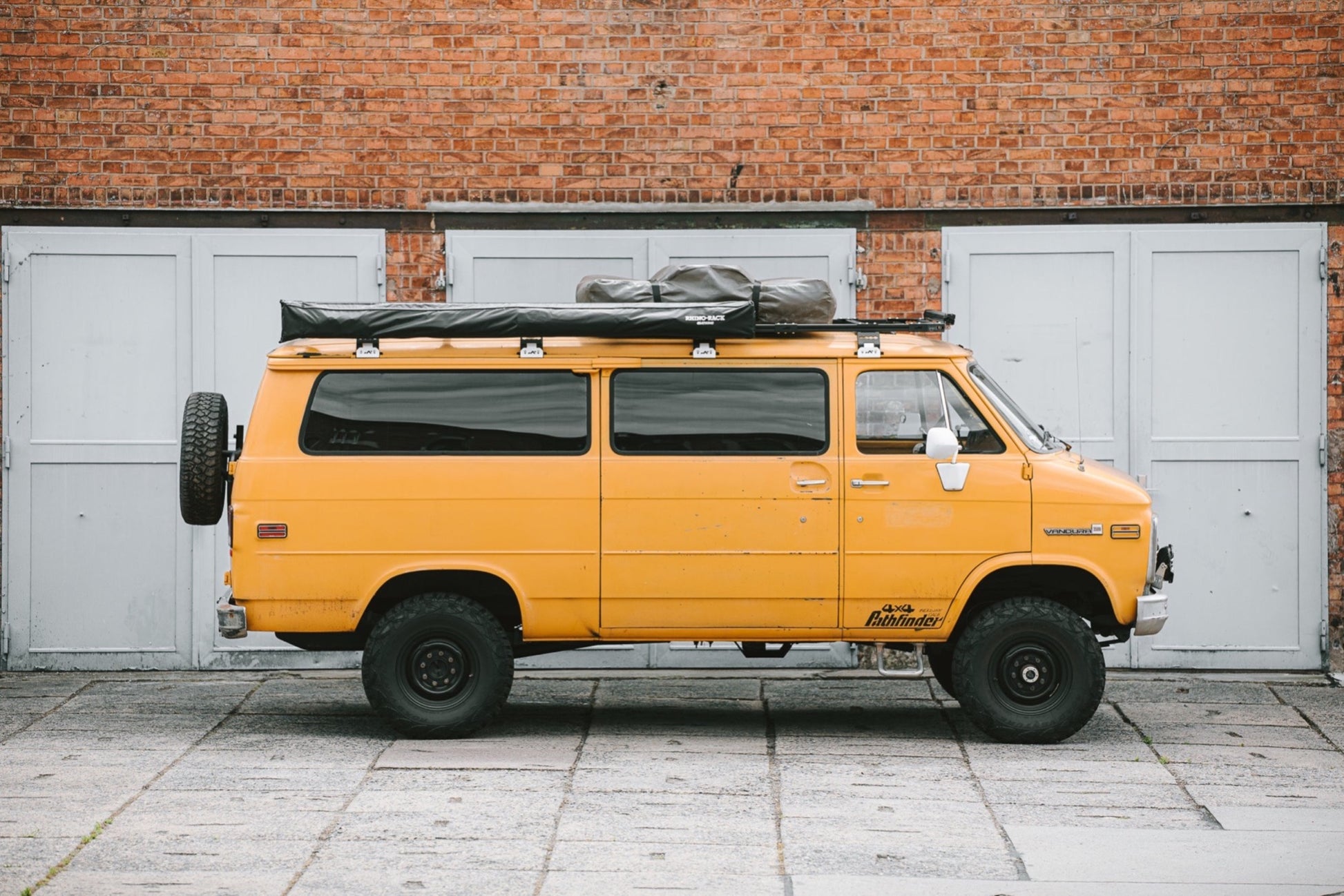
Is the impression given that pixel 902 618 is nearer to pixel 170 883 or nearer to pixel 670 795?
pixel 670 795

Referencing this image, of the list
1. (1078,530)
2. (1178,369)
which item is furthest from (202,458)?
(1178,369)

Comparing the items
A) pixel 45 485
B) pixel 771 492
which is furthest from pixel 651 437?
pixel 45 485

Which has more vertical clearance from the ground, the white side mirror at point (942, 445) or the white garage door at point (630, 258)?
the white garage door at point (630, 258)

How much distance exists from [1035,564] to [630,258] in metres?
3.88

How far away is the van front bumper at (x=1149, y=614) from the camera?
8.23 metres

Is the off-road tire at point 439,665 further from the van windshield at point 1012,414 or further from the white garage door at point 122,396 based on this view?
the white garage door at point 122,396

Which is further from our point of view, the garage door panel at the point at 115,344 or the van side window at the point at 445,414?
the garage door panel at the point at 115,344

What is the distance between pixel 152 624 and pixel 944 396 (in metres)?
5.74

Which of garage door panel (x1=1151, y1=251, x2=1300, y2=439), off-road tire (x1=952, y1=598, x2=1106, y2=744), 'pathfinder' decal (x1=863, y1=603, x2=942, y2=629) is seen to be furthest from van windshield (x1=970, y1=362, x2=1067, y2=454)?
garage door panel (x1=1151, y1=251, x2=1300, y2=439)

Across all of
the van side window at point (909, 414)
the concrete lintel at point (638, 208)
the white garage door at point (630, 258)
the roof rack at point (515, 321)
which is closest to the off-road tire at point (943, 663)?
the van side window at point (909, 414)

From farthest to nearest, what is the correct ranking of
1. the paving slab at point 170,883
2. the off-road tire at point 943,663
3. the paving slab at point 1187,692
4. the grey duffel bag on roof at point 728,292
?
the paving slab at point 1187,692
the off-road tire at point 943,663
the grey duffel bag on roof at point 728,292
the paving slab at point 170,883

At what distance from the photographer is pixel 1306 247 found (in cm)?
1085

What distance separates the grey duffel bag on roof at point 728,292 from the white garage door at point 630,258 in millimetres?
2135

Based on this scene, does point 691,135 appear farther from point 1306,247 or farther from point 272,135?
point 1306,247
